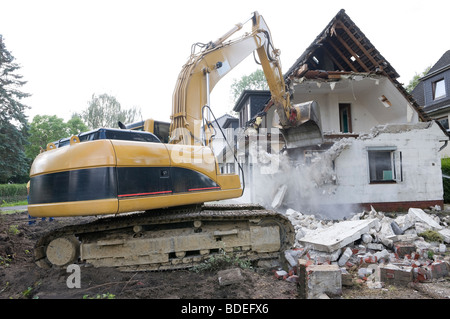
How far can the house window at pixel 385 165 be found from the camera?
403 inches

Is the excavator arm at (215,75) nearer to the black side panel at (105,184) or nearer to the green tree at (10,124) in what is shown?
the black side panel at (105,184)

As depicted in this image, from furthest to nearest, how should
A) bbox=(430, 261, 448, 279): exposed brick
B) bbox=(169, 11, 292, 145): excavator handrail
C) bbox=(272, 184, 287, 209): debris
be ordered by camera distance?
bbox=(272, 184, 287, 209): debris
bbox=(169, 11, 292, 145): excavator handrail
bbox=(430, 261, 448, 279): exposed brick

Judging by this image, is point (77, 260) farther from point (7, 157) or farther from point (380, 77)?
point (7, 157)

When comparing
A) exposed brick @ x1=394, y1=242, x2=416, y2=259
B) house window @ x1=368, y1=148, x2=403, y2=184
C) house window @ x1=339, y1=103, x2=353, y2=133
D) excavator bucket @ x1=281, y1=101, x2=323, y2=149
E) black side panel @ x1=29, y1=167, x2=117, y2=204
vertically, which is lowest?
exposed brick @ x1=394, y1=242, x2=416, y2=259

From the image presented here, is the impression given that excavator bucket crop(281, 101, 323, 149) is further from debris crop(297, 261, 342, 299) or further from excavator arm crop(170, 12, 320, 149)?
debris crop(297, 261, 342, 299)

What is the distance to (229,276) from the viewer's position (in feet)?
12.2

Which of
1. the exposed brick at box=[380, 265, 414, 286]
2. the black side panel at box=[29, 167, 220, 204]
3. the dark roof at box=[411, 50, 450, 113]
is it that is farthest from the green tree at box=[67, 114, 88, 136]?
the exposed brick at box=[380, 265, 414, 286]

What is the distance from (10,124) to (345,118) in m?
25.6

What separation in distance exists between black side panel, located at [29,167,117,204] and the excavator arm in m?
1.53

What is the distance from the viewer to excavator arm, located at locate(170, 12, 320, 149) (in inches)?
190

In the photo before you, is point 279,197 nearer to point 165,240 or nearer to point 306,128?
point 306,128

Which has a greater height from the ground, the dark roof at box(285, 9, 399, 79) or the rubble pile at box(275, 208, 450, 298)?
the dark roof at box(285, 9, 399, 79)

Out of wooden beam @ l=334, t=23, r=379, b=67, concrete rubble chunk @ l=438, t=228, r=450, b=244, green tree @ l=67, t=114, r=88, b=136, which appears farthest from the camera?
green tree @ l=67, t=114, r=88, b=136

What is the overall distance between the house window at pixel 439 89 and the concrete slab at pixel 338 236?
1832 cm
